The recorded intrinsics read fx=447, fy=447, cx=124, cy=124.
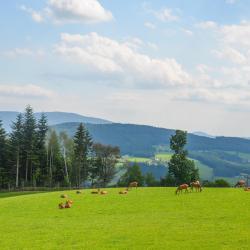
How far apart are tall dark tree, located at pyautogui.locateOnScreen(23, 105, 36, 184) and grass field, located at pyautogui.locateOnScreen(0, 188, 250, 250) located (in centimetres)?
6257

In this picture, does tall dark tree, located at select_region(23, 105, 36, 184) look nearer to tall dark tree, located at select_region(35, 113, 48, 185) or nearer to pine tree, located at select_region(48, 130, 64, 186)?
tall dark tree, located at select_region(35, 113, 48, 185)

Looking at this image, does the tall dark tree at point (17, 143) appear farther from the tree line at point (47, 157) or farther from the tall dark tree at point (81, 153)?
the tall dark tree at point (81, 153)

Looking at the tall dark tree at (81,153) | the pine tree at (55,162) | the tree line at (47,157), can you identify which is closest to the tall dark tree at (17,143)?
the tree line at (47,157)

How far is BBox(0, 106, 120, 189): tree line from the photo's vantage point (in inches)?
4323

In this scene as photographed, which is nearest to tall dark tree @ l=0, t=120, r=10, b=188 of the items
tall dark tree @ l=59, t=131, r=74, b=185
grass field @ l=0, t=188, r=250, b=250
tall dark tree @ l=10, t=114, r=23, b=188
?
tall dark tree @ l=10, t=114, r=23, b=188

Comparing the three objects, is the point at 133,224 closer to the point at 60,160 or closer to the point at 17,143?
the point at 17,143

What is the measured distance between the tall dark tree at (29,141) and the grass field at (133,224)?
205 ft

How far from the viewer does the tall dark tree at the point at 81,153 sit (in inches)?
4769

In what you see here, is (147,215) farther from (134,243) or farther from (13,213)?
(13,213)

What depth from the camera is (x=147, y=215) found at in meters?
36.0

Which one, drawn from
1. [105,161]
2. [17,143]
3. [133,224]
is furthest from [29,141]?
[133,224]

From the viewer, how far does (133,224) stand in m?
31.2

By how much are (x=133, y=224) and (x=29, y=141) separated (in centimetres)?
8383

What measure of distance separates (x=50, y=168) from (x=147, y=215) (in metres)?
79.8
